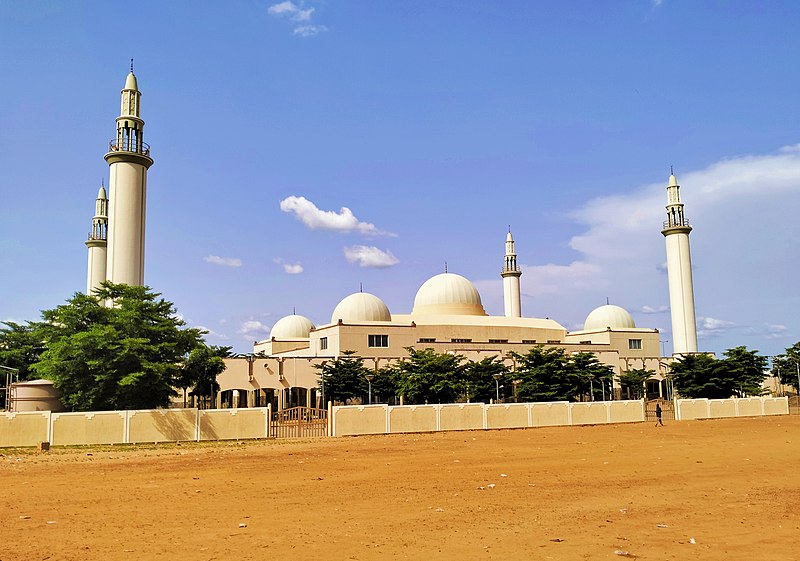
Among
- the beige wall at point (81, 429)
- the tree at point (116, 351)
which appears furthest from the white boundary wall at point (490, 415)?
the beige wall at point (81, 429)

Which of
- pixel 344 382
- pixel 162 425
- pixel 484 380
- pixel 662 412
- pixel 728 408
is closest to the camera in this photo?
pixel 162 425

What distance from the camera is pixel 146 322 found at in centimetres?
3653

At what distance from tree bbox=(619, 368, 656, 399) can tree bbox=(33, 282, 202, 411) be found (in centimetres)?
4331

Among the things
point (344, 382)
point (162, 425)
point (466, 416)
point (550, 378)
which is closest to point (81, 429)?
point (162, 425)

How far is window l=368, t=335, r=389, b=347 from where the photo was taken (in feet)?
212

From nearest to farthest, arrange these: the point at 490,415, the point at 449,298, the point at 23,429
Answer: the point at 23,429 → the point at 490,415 → the point at 449,298

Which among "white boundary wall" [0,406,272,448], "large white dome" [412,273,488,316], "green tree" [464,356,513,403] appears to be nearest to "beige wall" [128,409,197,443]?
"white boundary wall" [0,406,272,448]

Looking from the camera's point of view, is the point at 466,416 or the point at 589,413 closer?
the point at 466,416

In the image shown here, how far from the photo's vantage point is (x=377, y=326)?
65188 mm

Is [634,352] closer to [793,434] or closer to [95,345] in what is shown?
[793,434]

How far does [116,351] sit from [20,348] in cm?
2747

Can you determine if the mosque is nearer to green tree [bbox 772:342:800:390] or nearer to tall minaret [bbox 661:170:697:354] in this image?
tall minaret [bbox 661:170:697:354]

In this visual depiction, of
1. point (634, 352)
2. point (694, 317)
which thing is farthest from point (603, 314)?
point (694, 317)

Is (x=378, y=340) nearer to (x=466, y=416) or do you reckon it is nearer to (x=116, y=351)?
(x=466, y=416)
